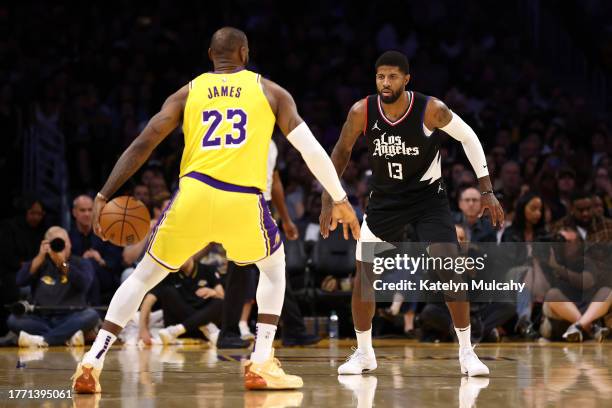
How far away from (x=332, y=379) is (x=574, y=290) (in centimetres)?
465

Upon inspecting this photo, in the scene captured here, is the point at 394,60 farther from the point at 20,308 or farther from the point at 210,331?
the point at 20,308

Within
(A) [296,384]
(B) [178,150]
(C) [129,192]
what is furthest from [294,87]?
(A) [296,384]

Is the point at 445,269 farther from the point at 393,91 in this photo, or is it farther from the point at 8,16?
the point at 8,16

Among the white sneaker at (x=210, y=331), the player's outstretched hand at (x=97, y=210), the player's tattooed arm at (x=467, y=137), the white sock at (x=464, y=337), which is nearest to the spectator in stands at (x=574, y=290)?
the white sneaker at (x=210, y=331)

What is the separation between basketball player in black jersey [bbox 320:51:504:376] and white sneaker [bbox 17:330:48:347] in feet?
13.0

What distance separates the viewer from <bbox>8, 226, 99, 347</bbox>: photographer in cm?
990

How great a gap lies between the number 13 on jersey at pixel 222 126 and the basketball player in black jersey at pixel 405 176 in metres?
1.39

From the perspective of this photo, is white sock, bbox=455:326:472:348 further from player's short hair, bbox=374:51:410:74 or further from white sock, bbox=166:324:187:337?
white sock, bbox=166:324:187:337

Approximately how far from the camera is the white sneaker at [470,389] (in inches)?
213

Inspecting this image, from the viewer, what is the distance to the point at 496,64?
16.1 meters

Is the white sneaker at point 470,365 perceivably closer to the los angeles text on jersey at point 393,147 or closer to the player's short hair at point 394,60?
the los angeles text on jersey at point 393,147

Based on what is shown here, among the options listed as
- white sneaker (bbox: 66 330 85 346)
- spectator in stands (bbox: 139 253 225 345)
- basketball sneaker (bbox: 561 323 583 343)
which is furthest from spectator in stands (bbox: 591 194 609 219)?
white sneaker (bbox: 66 330 85 346)

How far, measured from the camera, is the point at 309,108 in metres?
14.4

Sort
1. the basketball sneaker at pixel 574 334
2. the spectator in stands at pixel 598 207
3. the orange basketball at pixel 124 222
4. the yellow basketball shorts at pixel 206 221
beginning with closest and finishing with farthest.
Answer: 1. the yellow basketball shorts at pixel 206 221
2. the orange basketball at pixel 124 222
3. the basketball sneaker at pixel 574 334
4. the spectator in stands at pixel 598 207
